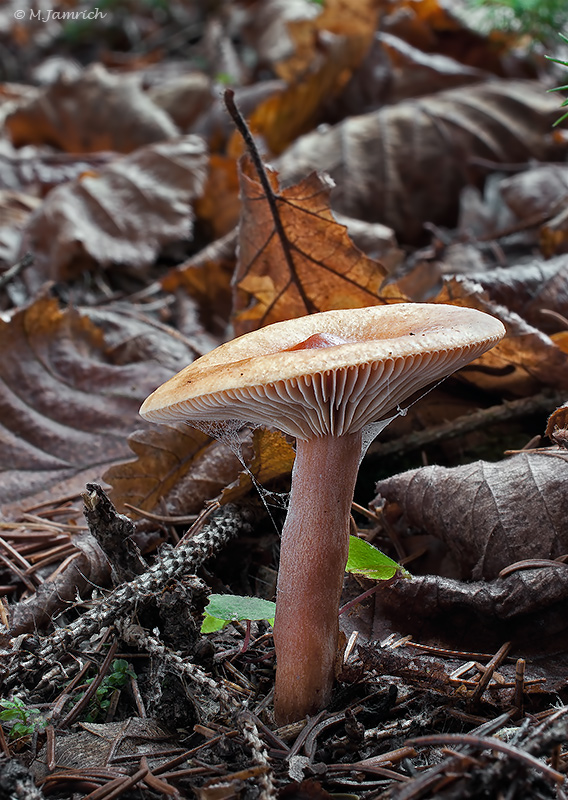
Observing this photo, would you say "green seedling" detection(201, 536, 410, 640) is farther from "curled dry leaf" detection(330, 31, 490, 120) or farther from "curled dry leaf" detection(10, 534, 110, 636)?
"curled dry leaf" detection(330, 31, 490, 120)

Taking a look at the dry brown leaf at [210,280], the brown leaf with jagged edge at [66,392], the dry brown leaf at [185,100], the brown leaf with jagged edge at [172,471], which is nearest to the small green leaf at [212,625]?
the brown leaf with jagged edge at [172,471]

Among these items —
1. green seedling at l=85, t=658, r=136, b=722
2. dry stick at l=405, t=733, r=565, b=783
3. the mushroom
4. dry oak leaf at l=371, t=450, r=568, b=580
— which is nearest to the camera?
dry stick at l=405, t=733, r=565, b=783

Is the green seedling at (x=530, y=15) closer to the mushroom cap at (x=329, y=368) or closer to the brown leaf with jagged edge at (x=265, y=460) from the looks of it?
the mushroom cap at (x=329, y=368)

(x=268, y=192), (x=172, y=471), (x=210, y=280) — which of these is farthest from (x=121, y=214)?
(x=172, y=471)

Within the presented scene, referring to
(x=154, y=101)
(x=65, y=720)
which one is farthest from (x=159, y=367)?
(x=154, y=101)

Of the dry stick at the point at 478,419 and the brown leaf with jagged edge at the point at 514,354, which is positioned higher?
the brown leaf with jagged edge at the point at 514,354

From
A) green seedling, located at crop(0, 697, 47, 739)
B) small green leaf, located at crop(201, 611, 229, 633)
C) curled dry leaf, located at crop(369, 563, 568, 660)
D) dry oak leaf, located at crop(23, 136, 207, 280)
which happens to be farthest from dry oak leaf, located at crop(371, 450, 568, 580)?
dry oak leaf, located at crop(23, 136, 207, 280)

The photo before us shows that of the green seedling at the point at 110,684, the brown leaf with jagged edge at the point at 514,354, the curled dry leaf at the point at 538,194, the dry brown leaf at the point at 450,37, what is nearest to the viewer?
the green seedling at the point at 110,684
